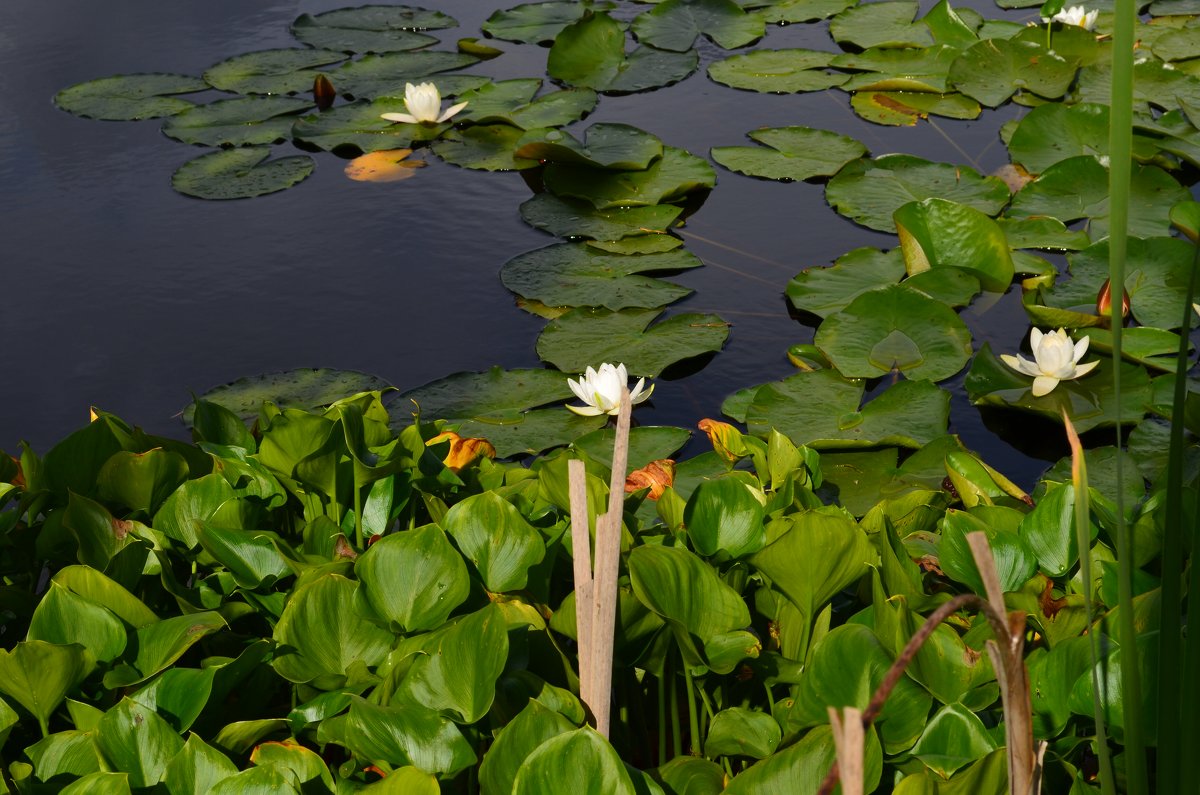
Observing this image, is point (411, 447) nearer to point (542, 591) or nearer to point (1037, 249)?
point (542, 591)

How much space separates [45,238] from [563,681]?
7.69 feet

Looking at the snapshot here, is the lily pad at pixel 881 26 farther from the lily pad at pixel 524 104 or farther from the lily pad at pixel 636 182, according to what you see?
the lily pad at pixel 636 182

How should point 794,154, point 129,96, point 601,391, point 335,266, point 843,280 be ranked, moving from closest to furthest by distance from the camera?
point 601,391, point 843,280, point 335,266, point 794,154, point 129,96

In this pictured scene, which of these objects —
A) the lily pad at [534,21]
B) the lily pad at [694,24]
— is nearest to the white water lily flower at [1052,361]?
the lily pad at [694,24]

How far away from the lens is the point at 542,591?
3.33 ft

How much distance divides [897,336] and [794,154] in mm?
996

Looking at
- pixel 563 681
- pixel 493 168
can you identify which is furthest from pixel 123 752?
pixel 493 168

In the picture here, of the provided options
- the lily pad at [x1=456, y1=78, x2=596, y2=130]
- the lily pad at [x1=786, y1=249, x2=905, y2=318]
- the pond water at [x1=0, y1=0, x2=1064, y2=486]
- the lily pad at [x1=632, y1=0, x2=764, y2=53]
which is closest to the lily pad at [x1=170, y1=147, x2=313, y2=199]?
the pond water at [x1=0, y1=0, x2=1064, y2=486]

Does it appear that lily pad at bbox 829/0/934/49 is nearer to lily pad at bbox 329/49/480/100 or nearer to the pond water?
the pond water

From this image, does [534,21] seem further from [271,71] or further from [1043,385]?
[1043,385]

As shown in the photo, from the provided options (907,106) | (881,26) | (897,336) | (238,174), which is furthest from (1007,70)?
(238,174)

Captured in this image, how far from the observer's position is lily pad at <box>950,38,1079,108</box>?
11.0ft

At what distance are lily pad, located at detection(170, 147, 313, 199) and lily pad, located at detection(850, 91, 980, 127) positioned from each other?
1638 mm

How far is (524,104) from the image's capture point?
3.41 metres
